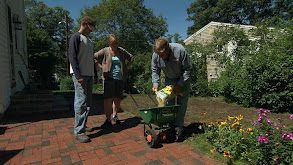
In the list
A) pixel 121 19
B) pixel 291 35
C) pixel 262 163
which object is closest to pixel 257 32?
pixel 291 35

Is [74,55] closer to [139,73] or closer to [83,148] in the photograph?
[83,148]

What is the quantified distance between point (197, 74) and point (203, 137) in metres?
5.48

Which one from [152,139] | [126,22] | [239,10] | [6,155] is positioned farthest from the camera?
[239,10]

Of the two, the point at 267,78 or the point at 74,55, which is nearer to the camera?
the point at 74,55

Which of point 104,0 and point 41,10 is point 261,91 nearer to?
point 104,0

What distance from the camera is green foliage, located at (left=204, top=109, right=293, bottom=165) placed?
206 cm

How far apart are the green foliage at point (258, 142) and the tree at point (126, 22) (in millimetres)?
20447

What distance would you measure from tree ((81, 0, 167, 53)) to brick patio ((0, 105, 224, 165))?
18982 mm

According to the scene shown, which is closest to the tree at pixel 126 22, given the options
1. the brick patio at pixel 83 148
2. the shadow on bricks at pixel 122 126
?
the shadow on bricks at pixel 122 126

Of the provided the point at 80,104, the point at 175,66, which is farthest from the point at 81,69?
the point at 175,66

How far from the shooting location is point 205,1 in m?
29.6

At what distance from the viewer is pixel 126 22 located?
22.6m

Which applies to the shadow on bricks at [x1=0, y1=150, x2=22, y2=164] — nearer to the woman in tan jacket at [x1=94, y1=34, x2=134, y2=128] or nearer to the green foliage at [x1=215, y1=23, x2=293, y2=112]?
the woman in tan jacket at [x1=94, y1=34, x2=134, y2=128]

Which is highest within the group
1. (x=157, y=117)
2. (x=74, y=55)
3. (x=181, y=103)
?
(x=74, y=55)
